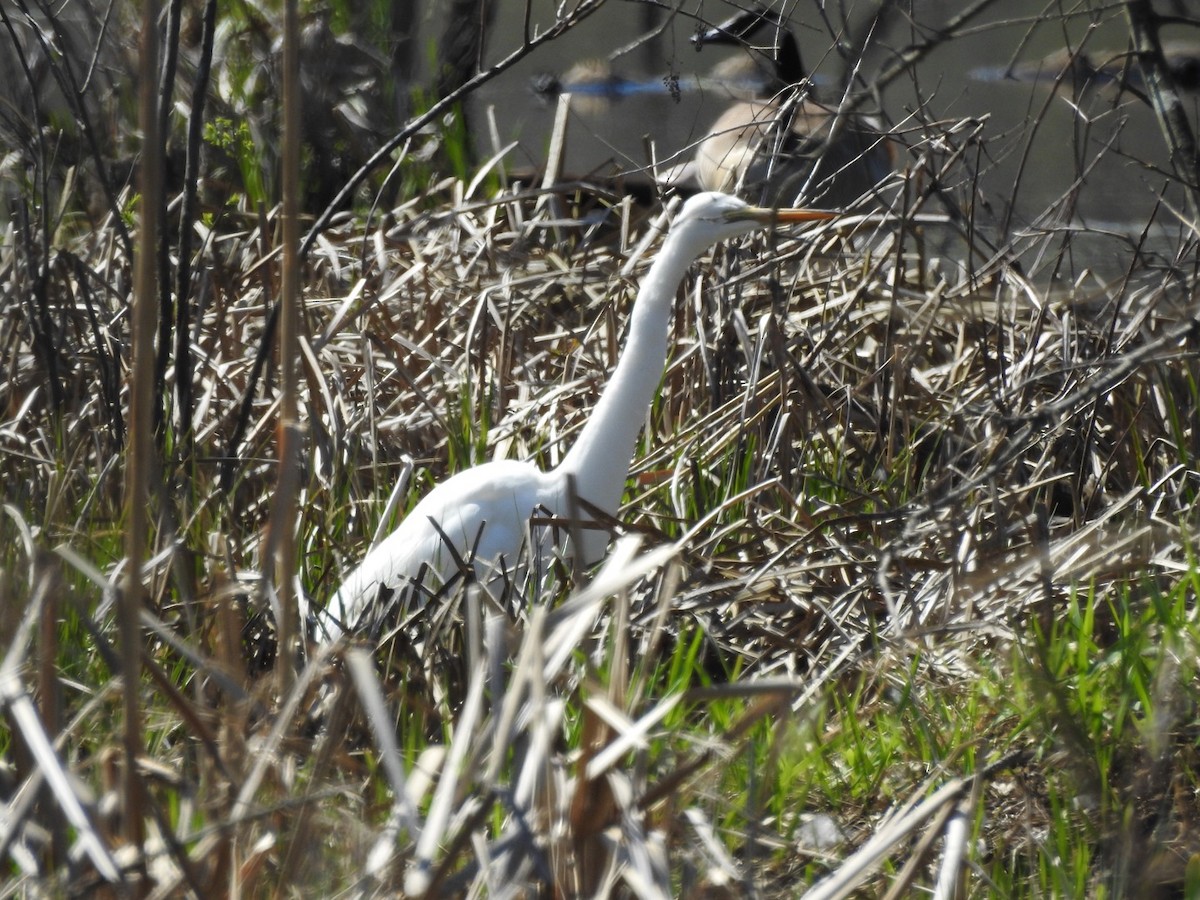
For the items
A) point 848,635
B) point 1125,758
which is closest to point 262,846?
point 1125,758

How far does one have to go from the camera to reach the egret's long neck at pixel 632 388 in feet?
8.80

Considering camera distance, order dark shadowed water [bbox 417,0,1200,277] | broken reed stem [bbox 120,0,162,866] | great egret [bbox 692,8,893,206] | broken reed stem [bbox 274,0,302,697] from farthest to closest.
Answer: dark shadowed water [bbox 417,0,1200,277]
great egret [bbox 692,8,893,206]
broken reed stem [bbox 274,0,302,697]
broken reed stem [bbox 120,0,162,866]

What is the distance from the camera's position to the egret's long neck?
268 centimetres

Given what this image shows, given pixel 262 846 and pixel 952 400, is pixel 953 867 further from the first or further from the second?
pixel 952 400

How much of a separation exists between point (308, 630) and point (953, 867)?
117 cm

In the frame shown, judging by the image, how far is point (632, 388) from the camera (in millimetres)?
2703

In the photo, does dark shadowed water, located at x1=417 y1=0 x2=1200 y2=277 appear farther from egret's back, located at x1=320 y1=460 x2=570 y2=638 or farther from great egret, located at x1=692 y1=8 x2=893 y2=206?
egret's back, located at x1=320 y1=460 x2=570 y2=638

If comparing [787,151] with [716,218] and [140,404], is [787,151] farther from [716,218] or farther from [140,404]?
[140,404]

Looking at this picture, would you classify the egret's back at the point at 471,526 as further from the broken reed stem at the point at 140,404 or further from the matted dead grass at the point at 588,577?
the broken reed stem at the point at 140,404

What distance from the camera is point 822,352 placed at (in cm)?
334

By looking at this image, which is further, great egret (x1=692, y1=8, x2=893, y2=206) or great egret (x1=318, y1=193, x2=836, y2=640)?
great egret (x1=692, y1=8, x2=893, y2=206)

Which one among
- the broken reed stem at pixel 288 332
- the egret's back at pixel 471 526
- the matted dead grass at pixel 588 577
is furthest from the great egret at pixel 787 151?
the broken reed stem at pixel 288 332

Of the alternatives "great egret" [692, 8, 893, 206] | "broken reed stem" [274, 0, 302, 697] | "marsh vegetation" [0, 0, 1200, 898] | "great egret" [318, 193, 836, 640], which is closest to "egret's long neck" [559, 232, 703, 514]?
"great egret" [318, 193, 836, 640]

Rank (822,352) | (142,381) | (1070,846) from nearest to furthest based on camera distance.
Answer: (142,381) < (1070,846) < (822,352)
